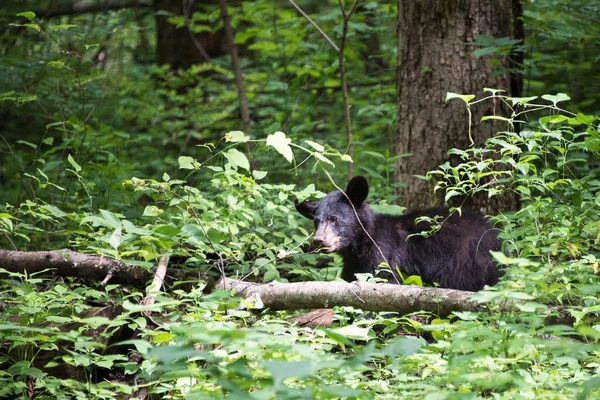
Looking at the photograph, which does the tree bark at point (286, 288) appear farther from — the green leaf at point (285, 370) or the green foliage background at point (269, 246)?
the green leaf at point (285, 370)

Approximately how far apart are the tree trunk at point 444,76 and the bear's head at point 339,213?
0.72 meters

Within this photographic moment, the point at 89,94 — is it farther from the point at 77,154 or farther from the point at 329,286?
the point at 329,286

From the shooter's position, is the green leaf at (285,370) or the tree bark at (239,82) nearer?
the green leaf at (285,370)

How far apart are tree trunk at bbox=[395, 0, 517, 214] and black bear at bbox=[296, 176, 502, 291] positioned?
73cm

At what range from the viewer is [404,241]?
627cm

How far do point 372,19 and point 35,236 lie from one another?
599 cm

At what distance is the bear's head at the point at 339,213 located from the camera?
635cm

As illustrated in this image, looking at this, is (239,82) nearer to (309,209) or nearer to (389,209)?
(309,209)

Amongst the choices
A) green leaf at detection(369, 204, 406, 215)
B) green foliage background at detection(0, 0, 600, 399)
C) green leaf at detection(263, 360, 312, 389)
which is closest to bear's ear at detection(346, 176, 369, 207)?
green leaf at detection(369, 204, 406, 215)

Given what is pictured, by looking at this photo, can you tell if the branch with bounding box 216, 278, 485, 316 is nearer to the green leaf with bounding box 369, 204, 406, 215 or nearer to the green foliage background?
the green foliage background

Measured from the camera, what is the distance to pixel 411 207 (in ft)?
23.8

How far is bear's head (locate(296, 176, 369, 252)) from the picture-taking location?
6.35 m

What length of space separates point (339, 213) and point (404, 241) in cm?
67

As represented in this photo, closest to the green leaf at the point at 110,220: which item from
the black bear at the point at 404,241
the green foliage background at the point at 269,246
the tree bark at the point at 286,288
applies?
the green foliage background at the point at 269,246
